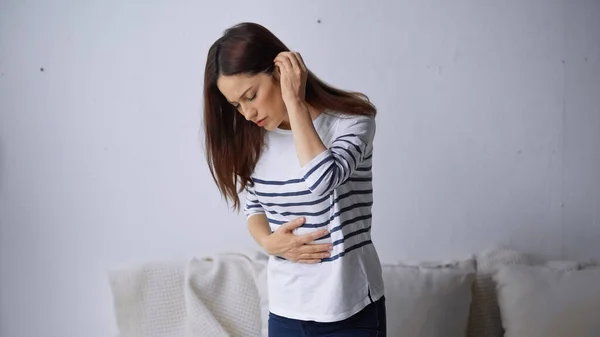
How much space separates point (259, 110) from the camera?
1273mm

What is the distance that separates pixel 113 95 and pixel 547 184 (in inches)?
54.8

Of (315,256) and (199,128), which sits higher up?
(199,128)

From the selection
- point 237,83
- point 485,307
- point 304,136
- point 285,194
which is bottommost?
point 485,307

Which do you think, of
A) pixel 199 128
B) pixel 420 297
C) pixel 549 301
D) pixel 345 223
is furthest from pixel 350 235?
pixel 199 128

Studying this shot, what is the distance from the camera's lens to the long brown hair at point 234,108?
4.09 ft

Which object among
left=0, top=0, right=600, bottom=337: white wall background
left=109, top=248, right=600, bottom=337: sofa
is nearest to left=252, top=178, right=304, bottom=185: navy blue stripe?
left=109, top=248, right=600, bottom=337: sofa

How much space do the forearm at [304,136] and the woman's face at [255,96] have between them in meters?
0.09

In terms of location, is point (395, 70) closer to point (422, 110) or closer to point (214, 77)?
point (422, 110)

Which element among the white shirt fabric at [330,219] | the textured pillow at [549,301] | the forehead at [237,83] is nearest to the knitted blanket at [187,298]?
the white shirt fabric at [330,219]

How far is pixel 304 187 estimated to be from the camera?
49.2 inches

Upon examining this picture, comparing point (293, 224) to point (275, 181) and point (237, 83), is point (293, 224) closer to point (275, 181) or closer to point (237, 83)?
point (275, 181)

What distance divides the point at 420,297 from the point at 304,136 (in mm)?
854

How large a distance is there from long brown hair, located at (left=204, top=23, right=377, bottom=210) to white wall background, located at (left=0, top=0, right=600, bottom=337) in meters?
0.69

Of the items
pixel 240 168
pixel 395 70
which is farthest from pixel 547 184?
pixel 240 168
